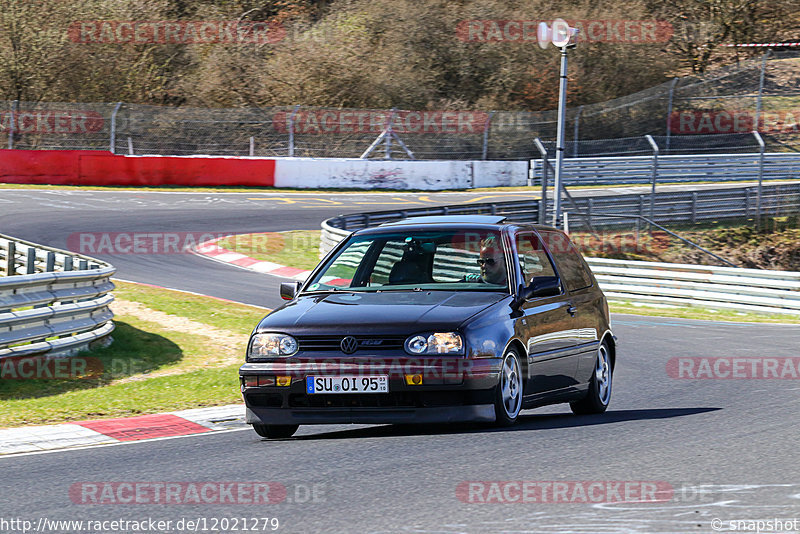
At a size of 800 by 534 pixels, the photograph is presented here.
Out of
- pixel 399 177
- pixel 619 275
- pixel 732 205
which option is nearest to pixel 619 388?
pixel 619 275

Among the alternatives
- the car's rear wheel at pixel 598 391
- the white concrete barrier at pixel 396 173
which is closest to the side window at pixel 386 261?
the car's rear wheel at pixel 598 391

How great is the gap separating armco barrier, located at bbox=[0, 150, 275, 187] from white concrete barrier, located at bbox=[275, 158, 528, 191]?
919 mm

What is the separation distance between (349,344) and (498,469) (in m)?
1.36

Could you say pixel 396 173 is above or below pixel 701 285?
above

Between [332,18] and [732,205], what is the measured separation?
21.5 metres

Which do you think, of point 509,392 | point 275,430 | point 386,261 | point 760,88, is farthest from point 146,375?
point 760,88

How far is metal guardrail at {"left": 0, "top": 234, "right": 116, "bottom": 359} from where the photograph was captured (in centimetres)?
1113

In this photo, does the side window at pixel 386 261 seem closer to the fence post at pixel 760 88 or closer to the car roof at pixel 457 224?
the car roof at pixel 457 224

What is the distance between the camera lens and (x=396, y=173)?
3722 cm

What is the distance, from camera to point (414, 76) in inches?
1743

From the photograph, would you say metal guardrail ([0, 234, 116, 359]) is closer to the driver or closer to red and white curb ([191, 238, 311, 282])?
the driver

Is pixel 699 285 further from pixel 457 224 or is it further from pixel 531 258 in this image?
pixel 457 224

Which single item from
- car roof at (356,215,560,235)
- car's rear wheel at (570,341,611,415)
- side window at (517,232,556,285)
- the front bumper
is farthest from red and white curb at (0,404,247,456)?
car's rear wheel at (570,341,611,415)

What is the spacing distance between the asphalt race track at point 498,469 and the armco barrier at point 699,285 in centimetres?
958
